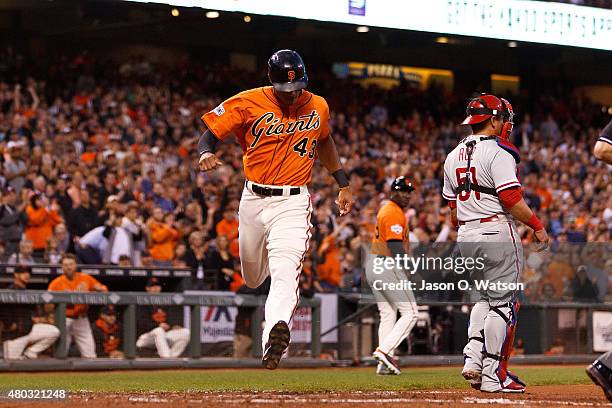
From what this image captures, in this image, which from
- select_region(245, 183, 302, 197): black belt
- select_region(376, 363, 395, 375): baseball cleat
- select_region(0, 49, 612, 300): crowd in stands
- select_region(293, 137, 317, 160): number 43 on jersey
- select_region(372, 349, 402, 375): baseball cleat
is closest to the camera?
select_region(245, 183, 302, 197): black belt

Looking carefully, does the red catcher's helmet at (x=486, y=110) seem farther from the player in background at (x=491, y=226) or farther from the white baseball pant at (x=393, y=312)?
the white baseball pant at (x=393, y=312)

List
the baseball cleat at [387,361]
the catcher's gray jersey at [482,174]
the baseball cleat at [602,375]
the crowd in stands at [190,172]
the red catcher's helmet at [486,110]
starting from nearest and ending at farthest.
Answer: the baseball cleat at [602,375]
the catcher's gray jersey at [482,174]
the red catcher's helmet at [486,110]
the baseball cleat at [387,361]
the crowd in stands at [190,172]

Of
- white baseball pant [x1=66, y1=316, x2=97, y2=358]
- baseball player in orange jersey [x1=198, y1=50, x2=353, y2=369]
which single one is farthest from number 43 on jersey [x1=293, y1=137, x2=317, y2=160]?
white baseball pant [x1=66, y1=316, x2=97, y2=358]

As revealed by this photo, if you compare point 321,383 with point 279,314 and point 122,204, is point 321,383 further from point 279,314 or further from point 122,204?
point 122,204

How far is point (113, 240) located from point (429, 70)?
17573 millimetres

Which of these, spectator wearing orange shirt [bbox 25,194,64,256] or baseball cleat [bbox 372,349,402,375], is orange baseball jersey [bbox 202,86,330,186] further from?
spectator wearing orange shirt [bbox 25,194,64,256]

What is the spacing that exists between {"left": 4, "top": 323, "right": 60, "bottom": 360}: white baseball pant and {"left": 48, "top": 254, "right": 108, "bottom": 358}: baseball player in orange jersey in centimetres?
19

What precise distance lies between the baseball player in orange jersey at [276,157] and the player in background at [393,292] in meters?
4.43

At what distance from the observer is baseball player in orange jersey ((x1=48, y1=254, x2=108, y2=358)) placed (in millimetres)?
12898

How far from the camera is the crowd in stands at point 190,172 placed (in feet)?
49.8

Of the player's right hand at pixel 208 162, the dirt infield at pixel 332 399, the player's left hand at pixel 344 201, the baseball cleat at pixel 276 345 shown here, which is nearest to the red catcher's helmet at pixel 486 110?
the player's left hand at pixel 344 201

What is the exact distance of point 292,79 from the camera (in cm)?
769

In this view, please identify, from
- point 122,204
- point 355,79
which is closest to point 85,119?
point 122,204

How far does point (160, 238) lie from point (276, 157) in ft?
25.7
